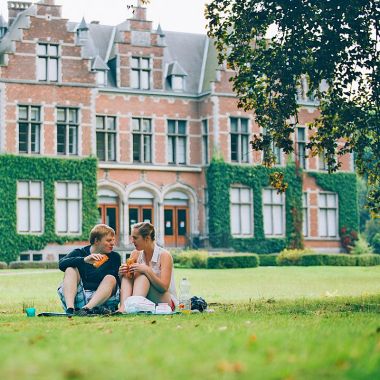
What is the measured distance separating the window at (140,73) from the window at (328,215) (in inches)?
390

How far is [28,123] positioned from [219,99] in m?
8.74

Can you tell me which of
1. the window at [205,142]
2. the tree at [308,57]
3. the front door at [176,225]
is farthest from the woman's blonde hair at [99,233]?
the window at [205,142]

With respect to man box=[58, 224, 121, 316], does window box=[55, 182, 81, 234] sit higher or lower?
higher

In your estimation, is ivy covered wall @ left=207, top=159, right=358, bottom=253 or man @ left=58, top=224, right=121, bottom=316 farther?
ivy covered wall @ left=207, top=159, right=358, bottom=253

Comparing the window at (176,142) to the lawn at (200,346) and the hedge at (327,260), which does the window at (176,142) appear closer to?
the hedge at (327,260)

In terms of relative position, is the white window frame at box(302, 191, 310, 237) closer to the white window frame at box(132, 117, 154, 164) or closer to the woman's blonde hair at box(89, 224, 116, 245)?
the white window frame at box(132, 117, 154, 164)

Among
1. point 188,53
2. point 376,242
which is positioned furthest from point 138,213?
point 376,242

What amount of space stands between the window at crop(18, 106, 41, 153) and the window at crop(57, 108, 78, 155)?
0.88 metres

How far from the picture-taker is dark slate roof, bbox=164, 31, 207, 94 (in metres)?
41.6

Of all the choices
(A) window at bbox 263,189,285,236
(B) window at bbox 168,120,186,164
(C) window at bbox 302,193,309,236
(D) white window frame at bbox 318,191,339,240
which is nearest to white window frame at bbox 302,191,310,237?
(C) window at bbox 302,193,309,236

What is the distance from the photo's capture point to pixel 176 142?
4038 centimetres

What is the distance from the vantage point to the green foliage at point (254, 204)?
39281 millimetres

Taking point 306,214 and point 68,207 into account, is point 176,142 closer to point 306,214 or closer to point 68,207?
point 68,207

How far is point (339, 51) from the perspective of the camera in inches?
607
